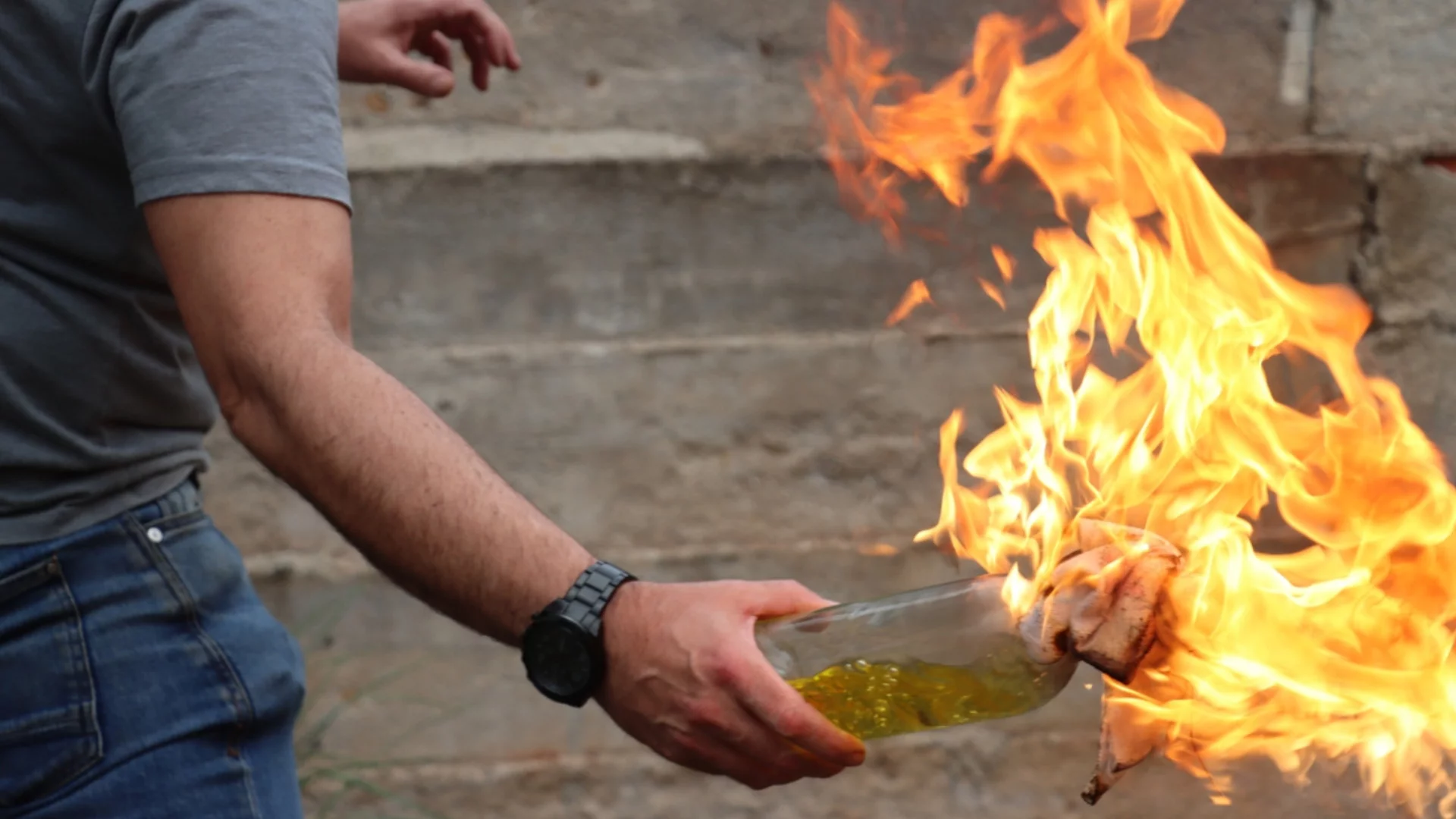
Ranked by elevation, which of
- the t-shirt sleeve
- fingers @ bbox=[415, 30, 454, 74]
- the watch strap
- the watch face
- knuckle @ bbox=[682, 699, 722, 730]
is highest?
the t-shirt sleeve

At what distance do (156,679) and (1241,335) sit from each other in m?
1.47

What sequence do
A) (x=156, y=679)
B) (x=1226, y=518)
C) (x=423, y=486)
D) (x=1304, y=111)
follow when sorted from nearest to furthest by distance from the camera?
(x=423, y=486)
(x=1226, y=518)
(x=156, y=679)
(x=1304, y=111)

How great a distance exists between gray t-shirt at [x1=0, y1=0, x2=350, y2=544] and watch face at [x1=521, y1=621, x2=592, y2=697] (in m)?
0.53

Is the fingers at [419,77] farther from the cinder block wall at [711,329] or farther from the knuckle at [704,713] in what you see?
the knuckle at [704,713]

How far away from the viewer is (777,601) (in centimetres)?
138

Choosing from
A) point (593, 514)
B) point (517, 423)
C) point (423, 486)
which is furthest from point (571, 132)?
point (423, 486)

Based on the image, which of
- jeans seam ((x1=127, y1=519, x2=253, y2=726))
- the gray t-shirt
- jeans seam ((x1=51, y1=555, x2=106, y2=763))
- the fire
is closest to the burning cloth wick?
the fire

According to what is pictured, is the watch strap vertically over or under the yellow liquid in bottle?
over

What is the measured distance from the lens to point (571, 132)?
2965 millimetres

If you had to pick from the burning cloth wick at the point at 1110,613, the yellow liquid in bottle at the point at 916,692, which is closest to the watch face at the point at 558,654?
the yellow liquid in bottle at the point at 916,692

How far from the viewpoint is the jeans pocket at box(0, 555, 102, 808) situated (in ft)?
5.39

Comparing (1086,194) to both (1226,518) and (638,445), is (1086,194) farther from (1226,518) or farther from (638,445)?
(1226,518)

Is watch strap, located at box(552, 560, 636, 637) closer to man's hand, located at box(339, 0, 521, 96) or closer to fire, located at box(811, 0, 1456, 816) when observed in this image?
fire, located at box(811, 0, 1456, 816)

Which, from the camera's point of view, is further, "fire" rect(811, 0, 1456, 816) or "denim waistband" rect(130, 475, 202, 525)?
"denim waistband" rect(130, 475, 202, 525)
